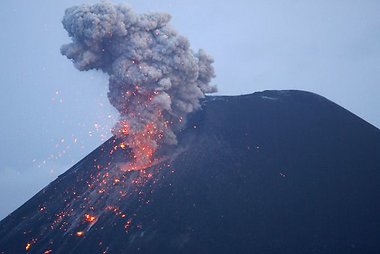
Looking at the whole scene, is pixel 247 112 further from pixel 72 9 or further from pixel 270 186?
pixel 72 9

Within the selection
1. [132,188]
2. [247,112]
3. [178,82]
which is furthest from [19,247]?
[247,112]

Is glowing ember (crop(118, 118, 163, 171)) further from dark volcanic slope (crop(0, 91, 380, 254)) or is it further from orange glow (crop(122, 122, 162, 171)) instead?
dark volcanic slope (crop(0, 91, 380, 254))

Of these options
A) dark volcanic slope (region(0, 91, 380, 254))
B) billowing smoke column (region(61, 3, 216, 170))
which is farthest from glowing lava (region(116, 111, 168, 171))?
dark volcanic slope (region(0, 91, 380, 254))

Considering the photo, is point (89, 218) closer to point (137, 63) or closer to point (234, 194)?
point (234, 194)

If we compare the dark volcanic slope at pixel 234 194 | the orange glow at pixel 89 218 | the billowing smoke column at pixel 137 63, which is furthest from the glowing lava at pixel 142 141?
the orange glow at pixel 89 218

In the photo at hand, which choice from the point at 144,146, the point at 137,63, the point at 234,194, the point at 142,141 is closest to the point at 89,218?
the point at 144,146

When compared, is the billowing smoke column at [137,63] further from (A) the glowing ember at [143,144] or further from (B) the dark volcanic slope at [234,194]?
(B) the dark volcanic slope at [234,194]

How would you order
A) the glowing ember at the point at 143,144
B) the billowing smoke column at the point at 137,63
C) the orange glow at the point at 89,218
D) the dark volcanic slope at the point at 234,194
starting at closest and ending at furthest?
1. the dark volcanic slope at the point at 234,194
2. the orange glow at the point at 89,218
3. the billowing smoke column at the point at 137,63
4. the glowing ember at the point at 143,144
